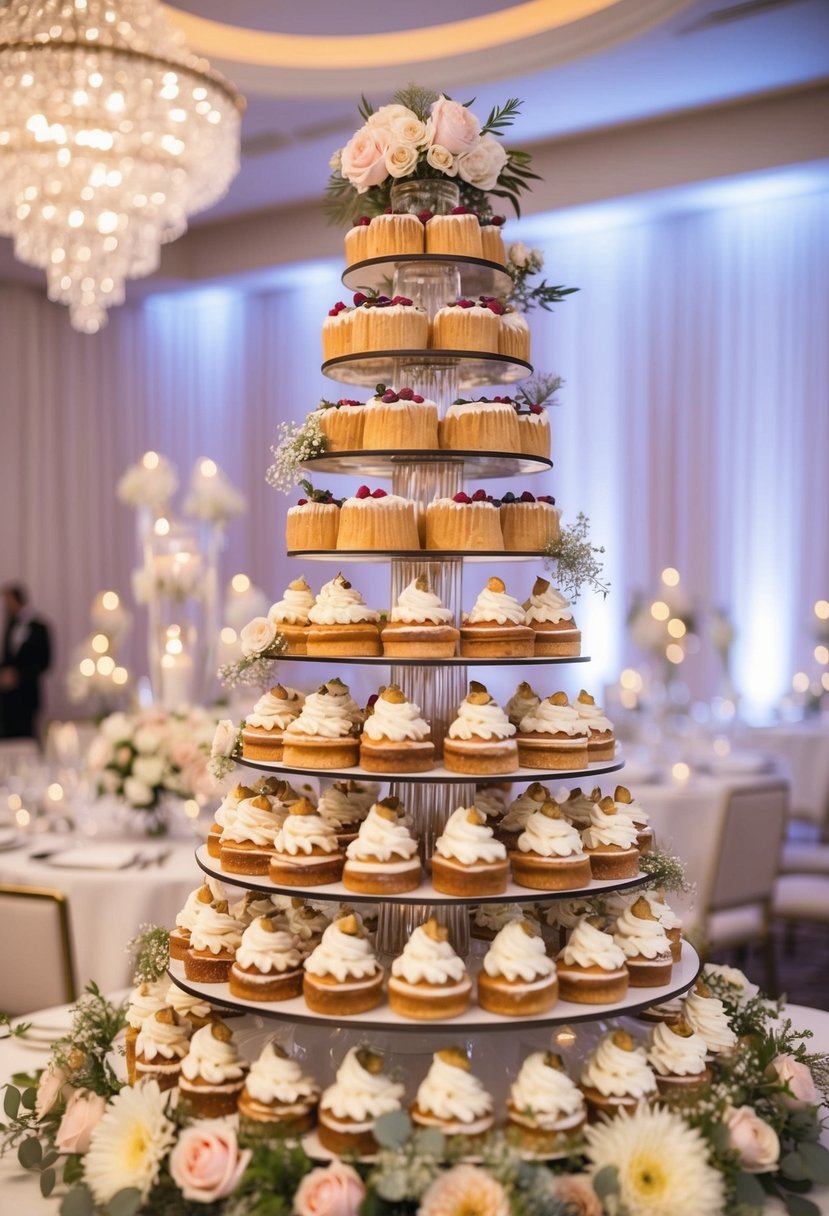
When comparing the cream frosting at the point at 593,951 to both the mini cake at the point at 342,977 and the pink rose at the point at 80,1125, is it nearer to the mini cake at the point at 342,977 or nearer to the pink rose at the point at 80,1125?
the mini cake at the point at 342,977

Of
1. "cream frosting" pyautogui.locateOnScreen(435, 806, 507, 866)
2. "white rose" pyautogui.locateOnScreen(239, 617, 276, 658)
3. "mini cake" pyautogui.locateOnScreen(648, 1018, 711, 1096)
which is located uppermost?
"white rose" pyautogui.locateOnScreen(239, 617, 276, 658)

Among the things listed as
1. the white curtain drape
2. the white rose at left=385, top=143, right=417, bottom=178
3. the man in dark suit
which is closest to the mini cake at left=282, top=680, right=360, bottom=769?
the white rose at left=385, top=143, right=417, bottom=178

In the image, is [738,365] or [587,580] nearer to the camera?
→ [587,580]

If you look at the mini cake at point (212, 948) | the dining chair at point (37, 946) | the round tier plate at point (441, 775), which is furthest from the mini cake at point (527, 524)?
the dining chair at point (37, 946)

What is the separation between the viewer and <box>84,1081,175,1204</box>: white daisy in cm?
202

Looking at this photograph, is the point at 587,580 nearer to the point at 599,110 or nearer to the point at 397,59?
the point at 397,59

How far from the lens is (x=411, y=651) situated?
7.74ft

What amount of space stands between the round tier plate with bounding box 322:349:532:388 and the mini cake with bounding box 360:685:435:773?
707mm

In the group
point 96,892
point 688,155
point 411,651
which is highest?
point 688,155

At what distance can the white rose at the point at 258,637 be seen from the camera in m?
2.52

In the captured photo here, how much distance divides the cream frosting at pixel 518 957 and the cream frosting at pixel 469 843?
0.14 meters

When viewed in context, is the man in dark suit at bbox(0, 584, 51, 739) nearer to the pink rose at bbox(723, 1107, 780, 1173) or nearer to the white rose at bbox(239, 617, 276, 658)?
the white rose at bbox(239, 617, 276, 658)

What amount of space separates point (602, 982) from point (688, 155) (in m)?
7.61

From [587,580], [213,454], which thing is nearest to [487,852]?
[587,580]
